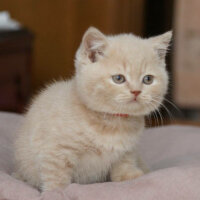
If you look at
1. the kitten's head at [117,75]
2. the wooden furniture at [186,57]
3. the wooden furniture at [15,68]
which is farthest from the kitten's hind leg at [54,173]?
the wooden furniture at [186,57]

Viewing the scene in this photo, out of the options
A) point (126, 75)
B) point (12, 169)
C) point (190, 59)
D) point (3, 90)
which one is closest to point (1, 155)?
point (12, 169)

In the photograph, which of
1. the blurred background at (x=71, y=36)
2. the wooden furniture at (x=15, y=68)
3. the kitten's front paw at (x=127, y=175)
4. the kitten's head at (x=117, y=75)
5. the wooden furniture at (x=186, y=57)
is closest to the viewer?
the kitten's head at (x=117, y=75)

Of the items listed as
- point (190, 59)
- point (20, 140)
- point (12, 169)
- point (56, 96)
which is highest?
point (56, 96)

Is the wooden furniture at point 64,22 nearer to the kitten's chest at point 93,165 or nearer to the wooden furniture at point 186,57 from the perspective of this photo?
the wooden furniture at point 186,57

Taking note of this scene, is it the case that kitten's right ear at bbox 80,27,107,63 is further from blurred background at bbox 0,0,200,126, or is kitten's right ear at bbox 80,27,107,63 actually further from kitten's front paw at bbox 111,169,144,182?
blurred background at bbox 0,0,200,126

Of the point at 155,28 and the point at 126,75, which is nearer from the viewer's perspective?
the point at 126,75

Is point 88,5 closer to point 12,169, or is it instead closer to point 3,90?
point 3,90
